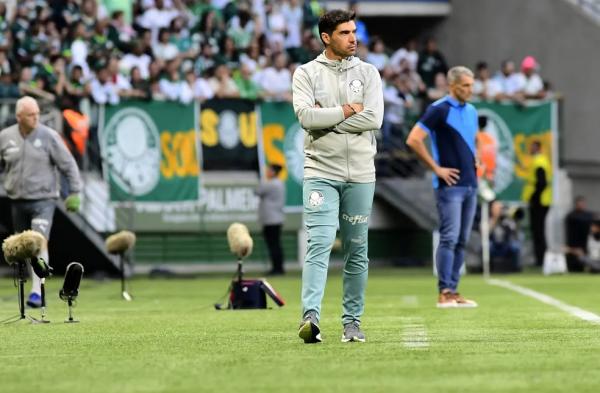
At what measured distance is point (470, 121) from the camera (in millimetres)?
14500

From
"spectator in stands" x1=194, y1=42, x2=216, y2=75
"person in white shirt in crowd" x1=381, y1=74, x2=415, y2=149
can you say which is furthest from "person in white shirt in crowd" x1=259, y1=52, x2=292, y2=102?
"person in white shirt in crowd" x1=381, y1=74, x2=415, y2=149

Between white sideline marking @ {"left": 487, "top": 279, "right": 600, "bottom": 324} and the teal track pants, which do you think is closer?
the teal track pants

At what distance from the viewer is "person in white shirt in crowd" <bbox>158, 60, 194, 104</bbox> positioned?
26.7m

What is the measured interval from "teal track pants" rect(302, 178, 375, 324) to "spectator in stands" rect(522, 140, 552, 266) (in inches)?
750

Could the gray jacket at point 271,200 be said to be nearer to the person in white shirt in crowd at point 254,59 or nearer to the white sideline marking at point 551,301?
the person in white shirt in crowd at point 254,59

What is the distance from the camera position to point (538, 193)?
28.7 metres

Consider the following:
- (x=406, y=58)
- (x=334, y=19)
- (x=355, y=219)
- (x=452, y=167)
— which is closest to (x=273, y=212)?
(x=406, y=58)

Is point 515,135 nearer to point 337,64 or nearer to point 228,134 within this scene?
point 228,134

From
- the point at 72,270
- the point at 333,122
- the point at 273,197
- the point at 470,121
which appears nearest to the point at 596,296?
the point at 470,121

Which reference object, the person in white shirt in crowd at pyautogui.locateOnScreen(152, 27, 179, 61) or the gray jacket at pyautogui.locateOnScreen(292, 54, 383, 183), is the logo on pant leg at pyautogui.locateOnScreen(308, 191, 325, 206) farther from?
the person in white shirt in crowd at pyautogui.locateOnScreen(152, 27, 179, 61)

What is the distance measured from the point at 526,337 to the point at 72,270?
391 centimetres

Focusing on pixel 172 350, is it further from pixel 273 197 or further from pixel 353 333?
pixel 273 197

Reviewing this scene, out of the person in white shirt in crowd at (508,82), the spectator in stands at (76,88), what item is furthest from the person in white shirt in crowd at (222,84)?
the person in white shirt in crowd at (508,82)

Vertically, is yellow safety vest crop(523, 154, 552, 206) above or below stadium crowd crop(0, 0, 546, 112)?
below
